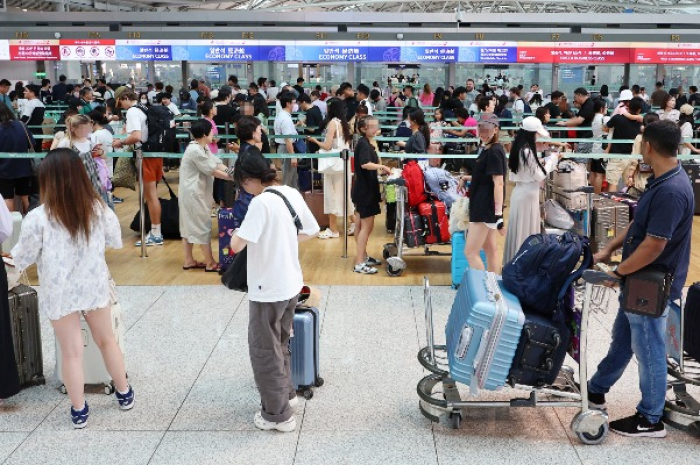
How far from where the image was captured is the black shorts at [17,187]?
791 centimetres

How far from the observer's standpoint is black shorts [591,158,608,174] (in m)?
10.1

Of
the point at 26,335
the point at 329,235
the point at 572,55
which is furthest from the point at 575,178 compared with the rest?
the point at 572,55

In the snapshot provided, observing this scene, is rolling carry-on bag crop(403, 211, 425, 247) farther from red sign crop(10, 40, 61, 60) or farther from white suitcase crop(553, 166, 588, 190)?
red sign crop(10, 40, 61, 60)

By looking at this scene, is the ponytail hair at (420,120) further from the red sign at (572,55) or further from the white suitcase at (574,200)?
the red sign at (572,55)

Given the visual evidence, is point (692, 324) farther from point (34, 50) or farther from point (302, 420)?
point (34, 50)

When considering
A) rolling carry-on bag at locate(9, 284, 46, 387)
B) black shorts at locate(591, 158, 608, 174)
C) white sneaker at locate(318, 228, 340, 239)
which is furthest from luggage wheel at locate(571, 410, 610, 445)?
black shorts at locate(591, 158, 608, 174)

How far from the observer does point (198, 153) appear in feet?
22.0

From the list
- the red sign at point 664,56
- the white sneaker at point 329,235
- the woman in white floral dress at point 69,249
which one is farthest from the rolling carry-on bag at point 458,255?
the red sign at point 664,56

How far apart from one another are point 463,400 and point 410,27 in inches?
551

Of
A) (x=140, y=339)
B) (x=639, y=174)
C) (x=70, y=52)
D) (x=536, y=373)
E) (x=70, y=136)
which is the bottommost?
(x=140, y=339)

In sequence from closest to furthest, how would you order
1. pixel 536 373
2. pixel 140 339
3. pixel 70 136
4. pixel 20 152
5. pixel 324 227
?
pixel 536 373 → pixel 140 339 → pixel 70 136 → pixel 20 152 → pixel 324 227

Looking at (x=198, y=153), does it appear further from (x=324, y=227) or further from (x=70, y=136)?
(x=324, y=227)

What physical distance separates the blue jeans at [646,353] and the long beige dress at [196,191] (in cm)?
397

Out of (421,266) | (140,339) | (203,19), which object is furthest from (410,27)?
(140,339)
